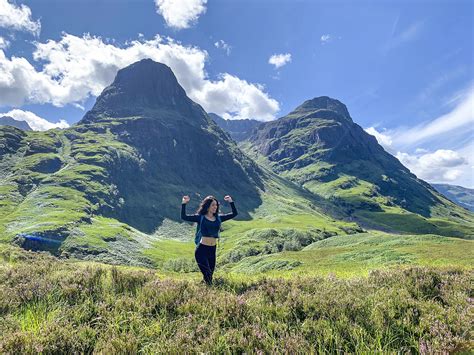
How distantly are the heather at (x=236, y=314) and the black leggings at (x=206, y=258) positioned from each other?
4.86 ft

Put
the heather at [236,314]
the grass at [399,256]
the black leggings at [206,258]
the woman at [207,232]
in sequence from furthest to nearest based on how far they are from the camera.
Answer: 1. the grass at [399,256]
2. the woman at [207,232]
3. the black leggings at [206,258]
4. the heather at [236,314]

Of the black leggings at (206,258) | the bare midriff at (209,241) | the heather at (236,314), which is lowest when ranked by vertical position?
the heather at (236,314)

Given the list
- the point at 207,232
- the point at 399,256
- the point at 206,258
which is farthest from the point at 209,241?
the point at 399,256

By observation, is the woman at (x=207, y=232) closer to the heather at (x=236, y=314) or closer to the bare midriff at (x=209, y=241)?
the bare midriff at (x=209, y=241)

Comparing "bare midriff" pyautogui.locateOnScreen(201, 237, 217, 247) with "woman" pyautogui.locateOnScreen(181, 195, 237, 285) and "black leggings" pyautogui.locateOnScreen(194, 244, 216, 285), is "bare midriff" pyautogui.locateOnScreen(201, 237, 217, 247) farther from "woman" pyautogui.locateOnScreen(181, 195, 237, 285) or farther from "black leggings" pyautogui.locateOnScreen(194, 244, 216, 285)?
"black leggings" pyautogui.locateOnScreen(194, 244, 216, 285)

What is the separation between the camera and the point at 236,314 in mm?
7270

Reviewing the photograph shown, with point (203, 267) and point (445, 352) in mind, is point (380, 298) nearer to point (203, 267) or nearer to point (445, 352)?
point (445, 352)

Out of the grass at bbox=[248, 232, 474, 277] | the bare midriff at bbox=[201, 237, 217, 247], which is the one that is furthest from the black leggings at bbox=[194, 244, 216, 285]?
the grass at bbox=[248, 232, 474, 277]

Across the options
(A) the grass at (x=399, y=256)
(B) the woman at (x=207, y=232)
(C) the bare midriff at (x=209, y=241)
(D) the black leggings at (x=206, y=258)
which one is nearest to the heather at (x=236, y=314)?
(D) the black leggings at (x=206, y=258)

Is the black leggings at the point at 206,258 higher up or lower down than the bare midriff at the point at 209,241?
lower down

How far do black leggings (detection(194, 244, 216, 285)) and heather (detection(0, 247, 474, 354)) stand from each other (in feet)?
4.86

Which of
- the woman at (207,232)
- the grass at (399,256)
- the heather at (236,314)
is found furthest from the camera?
the grass at (399,256)

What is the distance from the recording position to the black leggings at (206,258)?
11578 millimetres

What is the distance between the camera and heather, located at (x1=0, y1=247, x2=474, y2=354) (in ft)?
19.2
